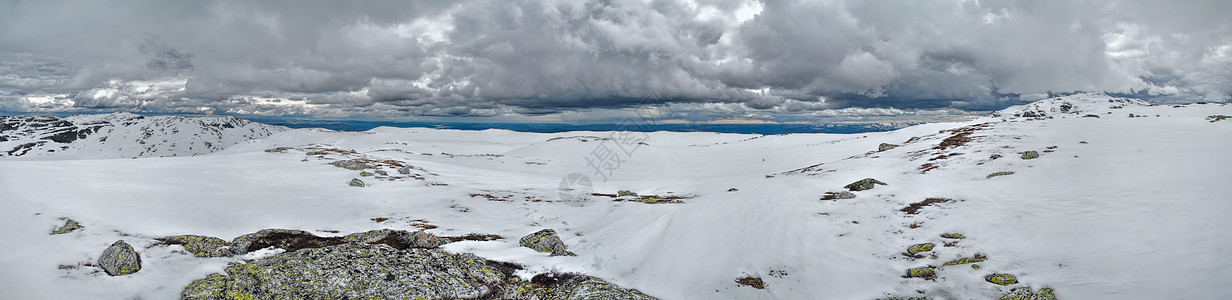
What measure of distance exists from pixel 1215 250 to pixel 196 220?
107ft

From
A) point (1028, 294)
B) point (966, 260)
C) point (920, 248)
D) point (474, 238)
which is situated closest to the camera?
point (1028, 294)

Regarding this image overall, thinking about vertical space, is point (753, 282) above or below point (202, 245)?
below

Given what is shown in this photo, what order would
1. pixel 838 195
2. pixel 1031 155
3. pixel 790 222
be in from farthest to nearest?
pixel 1031 155
pixel 838 195
pixel 790 222

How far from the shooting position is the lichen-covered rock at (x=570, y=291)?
1005 centimetres

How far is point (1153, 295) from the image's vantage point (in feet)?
28.7

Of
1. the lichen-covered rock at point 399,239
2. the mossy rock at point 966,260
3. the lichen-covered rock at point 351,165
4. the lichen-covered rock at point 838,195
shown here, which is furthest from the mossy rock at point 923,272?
the lichen-covered rock at point 351,165

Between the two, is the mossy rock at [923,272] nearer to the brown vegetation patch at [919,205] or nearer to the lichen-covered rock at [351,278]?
the brown vegetation patch at [919,205]

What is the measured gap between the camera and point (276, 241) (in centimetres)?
1303

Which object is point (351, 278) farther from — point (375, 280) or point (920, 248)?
point (920, 248)

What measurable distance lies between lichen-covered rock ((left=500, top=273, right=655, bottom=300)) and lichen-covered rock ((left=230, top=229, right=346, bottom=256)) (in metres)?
7.10

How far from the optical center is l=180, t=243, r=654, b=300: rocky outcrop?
897cm

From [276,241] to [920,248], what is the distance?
19939 millimetres

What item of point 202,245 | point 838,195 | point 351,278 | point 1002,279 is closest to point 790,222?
point 838,195

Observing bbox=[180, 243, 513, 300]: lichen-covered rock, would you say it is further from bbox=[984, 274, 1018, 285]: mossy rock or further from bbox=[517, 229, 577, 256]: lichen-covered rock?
bbox=[984, 274, 1018, 285]: mossy rock
